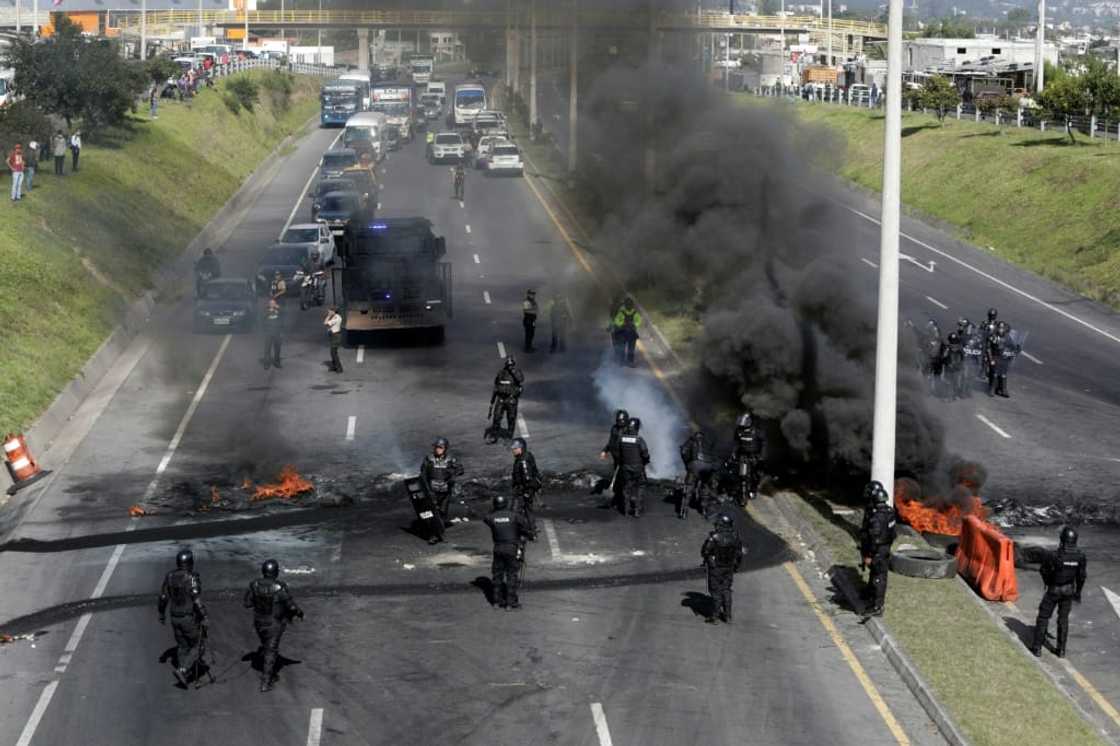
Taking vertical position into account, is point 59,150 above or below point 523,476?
above

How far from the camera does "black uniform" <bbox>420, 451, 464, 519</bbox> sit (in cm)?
2509

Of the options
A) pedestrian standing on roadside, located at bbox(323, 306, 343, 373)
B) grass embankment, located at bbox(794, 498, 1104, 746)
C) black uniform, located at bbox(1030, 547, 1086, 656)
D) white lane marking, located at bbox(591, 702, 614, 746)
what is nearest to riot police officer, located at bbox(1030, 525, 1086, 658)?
black uniform, located at bbox(1030, 547, 1086, 656)

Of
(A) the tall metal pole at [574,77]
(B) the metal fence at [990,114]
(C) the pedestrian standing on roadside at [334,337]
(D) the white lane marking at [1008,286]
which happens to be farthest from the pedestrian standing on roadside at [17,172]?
(D) the white lane marking at [1008,286]

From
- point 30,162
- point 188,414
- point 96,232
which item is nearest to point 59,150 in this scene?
point 30,162

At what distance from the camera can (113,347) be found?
134 feet

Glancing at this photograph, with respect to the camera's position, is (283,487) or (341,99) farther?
(341,99)

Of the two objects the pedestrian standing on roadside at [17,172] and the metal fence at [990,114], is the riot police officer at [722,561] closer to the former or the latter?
the pedestrian standing on roadside at [17,172]

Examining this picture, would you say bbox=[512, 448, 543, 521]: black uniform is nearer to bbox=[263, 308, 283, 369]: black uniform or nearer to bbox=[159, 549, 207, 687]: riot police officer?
bbox=[159, 549, 207, 687]: riot police officer

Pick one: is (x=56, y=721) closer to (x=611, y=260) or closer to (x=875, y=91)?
(x=611, y=260)

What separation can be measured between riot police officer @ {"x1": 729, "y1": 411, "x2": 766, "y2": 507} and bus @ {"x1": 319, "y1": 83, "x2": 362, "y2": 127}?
74237mm

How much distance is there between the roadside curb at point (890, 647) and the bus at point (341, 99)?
7543cm

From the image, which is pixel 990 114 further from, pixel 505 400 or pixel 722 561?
pixel 722 561

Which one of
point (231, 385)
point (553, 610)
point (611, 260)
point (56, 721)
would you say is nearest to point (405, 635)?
point (553, 610)

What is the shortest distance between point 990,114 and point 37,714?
6928 cm
